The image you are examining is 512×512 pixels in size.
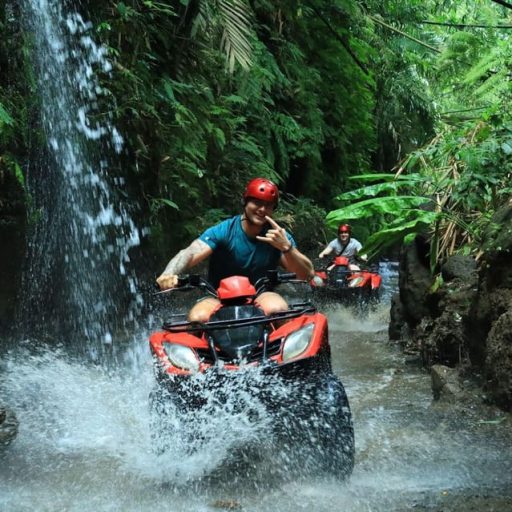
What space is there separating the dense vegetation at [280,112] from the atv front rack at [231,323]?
295cm

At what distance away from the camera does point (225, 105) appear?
13.2 m

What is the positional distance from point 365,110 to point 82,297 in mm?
12256

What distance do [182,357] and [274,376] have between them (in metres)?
0.55

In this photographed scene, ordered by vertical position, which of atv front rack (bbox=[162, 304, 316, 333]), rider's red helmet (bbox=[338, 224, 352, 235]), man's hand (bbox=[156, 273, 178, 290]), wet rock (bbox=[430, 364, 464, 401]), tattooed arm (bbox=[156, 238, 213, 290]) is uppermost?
tattooed arm (bbox=[156, 238, 213, 290])

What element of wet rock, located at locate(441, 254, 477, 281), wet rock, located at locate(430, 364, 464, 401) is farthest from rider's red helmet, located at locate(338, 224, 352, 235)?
wet rock, located at locate(430, 364, 464, 401)

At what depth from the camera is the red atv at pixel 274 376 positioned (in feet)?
14.1

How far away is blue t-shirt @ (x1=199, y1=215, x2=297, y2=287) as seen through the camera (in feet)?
17.8

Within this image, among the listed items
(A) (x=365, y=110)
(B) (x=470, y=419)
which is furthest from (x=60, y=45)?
(A) (x=365, y=110)

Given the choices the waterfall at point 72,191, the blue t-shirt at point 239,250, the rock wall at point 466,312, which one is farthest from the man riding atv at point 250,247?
the waterfall at point 72,191

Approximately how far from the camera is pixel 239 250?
543cm

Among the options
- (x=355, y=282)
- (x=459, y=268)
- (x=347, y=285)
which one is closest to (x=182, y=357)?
(x=459, y=268)

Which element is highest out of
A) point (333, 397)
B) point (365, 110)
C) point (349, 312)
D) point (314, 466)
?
point (365, 110)

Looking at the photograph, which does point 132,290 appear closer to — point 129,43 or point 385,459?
point 129,43

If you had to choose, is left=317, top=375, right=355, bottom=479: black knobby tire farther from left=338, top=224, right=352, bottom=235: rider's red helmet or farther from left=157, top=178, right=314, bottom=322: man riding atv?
left=338, top=224, right=352, bottom=235: rider's red helmet
